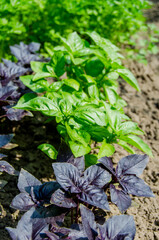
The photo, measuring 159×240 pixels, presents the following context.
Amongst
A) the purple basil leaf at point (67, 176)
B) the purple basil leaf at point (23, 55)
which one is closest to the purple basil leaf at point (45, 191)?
the purple basil leaf at point (67, 176)

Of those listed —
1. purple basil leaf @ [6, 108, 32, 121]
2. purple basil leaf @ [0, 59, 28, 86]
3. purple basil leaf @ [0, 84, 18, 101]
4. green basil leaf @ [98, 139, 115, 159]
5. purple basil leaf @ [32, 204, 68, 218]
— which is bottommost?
purple basil leaf @ [32, 204, 68, 218]

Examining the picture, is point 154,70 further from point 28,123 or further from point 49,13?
point 28,123

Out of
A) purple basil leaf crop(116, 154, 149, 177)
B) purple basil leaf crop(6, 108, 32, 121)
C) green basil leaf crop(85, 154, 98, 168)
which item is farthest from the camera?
purple basil leaf crop(6, 108, 32, 121)

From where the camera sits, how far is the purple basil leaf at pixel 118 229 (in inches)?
46.7

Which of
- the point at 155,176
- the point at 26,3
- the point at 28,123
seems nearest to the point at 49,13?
the point at 26,3

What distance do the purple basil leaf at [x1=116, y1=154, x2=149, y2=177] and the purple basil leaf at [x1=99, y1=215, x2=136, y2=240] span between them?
31 cm

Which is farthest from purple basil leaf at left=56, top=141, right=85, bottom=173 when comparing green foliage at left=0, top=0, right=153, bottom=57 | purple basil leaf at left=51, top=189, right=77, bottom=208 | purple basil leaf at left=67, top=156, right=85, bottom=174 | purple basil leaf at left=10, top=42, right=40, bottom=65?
green foliage at left=0, top=0, right=153, bottom=57

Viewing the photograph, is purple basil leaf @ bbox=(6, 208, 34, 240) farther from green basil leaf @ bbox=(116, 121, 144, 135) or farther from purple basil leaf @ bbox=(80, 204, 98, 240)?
green basil leaf @ bbox=(116, 121, 144, 135)

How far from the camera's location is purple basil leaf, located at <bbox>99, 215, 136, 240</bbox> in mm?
1187

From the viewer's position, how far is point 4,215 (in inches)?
61.7

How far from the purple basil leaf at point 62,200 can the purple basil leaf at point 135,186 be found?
33 centimetres

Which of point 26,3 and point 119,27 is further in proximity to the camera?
point 119,27

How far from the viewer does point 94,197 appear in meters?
1.30

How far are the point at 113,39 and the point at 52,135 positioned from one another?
1.93 meters
